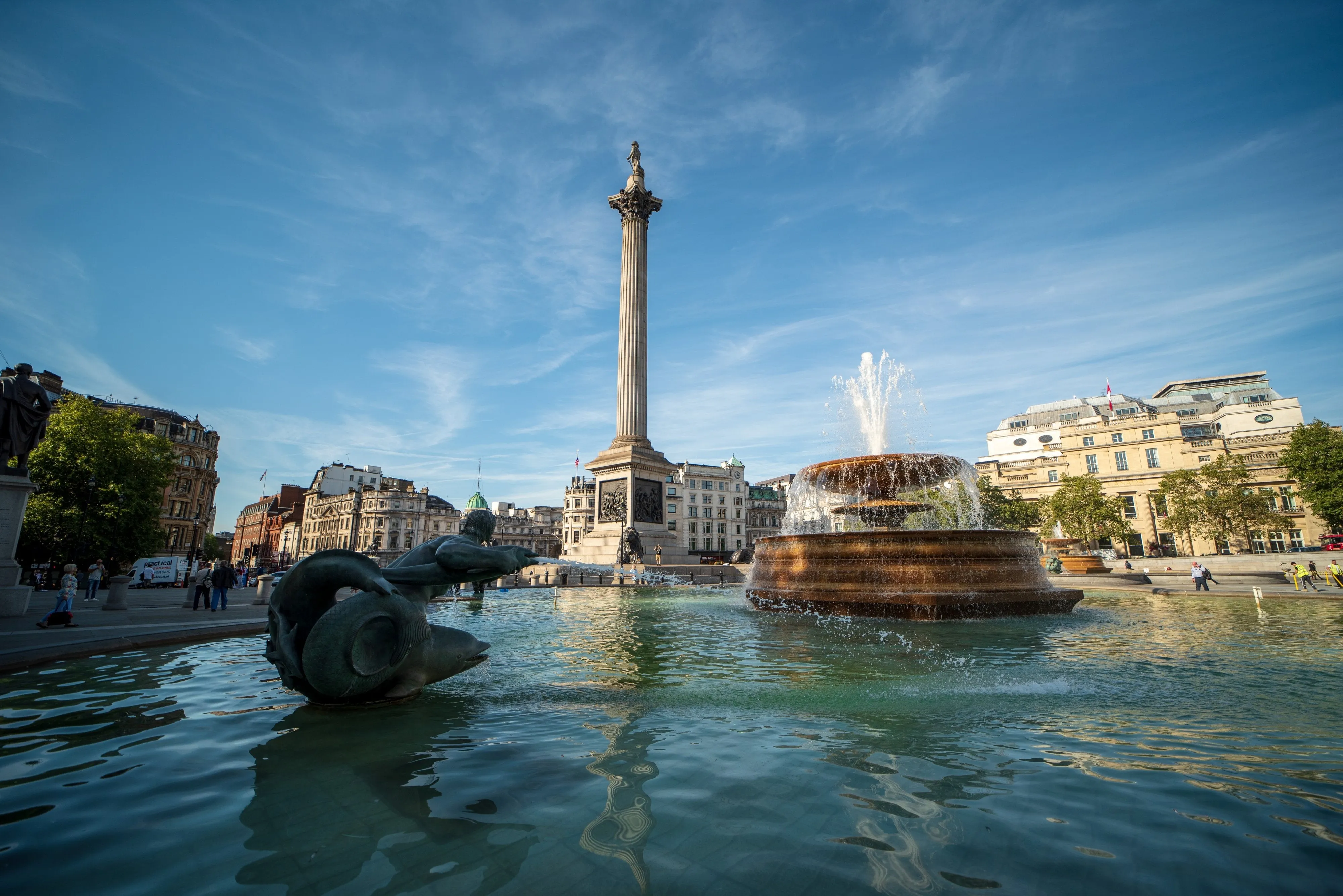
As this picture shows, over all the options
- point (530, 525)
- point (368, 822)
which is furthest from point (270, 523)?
point (368, 822)

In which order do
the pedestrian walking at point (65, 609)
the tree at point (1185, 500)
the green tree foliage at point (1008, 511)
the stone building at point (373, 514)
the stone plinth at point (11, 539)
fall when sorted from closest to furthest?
the pedestrian walking at point (65, 609)
the stone plinth at point (11, 539)
the tree at point (1185, 500)
the green tree foliage at point (1008, 511)
the stone building at point (373, 514)

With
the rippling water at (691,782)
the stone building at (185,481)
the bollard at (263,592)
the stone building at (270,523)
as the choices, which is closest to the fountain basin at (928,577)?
the rippling water at (691,782)

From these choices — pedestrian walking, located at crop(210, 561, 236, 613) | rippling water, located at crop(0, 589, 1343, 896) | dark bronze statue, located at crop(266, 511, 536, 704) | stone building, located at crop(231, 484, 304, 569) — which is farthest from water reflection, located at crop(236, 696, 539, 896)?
stone building, located at crop(231, 484, 304, 569)

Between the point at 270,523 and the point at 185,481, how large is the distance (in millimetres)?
67408

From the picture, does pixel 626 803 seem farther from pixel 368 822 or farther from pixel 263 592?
pixel 263 592

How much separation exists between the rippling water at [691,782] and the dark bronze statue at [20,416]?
928cm

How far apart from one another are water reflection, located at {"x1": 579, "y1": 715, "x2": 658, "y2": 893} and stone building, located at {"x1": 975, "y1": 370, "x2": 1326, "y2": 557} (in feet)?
221

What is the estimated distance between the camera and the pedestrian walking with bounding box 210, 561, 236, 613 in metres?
17.2

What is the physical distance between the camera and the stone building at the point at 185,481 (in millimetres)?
67312

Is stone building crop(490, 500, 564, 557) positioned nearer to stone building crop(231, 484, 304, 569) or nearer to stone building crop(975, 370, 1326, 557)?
stone building crop(231, 484, 304, 569)

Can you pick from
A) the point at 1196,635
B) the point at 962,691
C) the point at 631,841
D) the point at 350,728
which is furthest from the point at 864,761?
the point at 1196,635

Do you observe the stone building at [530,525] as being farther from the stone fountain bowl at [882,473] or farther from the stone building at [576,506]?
the stone fountain bowl at [882,473]

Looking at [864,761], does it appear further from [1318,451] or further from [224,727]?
[1318,451]

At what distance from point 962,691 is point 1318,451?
6095 centimetres
